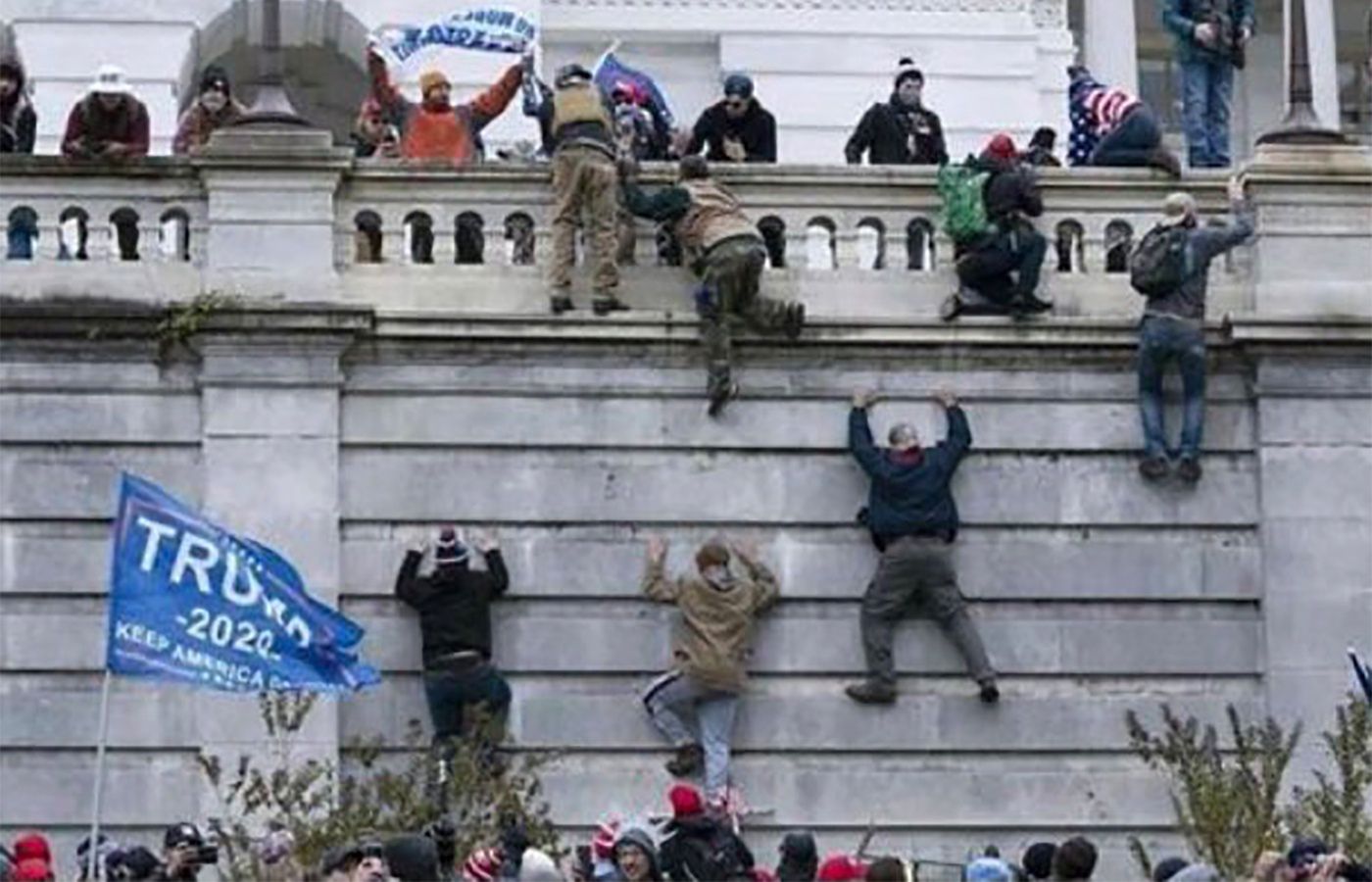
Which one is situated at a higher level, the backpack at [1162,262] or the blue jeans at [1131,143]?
the blue jeans at [1131,143]

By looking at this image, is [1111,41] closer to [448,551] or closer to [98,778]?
[448,551]

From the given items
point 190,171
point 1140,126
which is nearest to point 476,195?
point 190,171

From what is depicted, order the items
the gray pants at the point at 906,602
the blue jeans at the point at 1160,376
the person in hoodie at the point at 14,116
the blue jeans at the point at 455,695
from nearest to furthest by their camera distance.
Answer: the blue jeans at the point at 455,695 < the gray pants at the point at 906,602 < the blue jeans at the point at 1160,376 < the person in hoodie at the point at 14,116

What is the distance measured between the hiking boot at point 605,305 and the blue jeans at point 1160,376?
3568 millimetres

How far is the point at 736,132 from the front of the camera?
42.4 meters

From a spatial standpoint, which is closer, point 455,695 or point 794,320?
point 455,695

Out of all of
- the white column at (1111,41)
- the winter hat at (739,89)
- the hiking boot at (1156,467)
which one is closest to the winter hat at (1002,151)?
the winter hat at (739,89)

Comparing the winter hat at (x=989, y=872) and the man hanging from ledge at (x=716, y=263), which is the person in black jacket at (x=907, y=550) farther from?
the winter hat at (x=989, y=872)

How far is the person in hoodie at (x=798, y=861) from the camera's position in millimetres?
35281

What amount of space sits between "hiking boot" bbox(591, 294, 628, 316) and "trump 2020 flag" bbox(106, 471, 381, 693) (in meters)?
4.03

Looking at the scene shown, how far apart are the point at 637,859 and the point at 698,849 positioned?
194cm

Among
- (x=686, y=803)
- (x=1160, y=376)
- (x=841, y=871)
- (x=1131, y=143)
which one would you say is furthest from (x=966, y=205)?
(x=841, y=871)

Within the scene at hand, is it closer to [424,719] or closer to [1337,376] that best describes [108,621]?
[424,719]

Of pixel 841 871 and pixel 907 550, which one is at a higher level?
pixel 907 550
